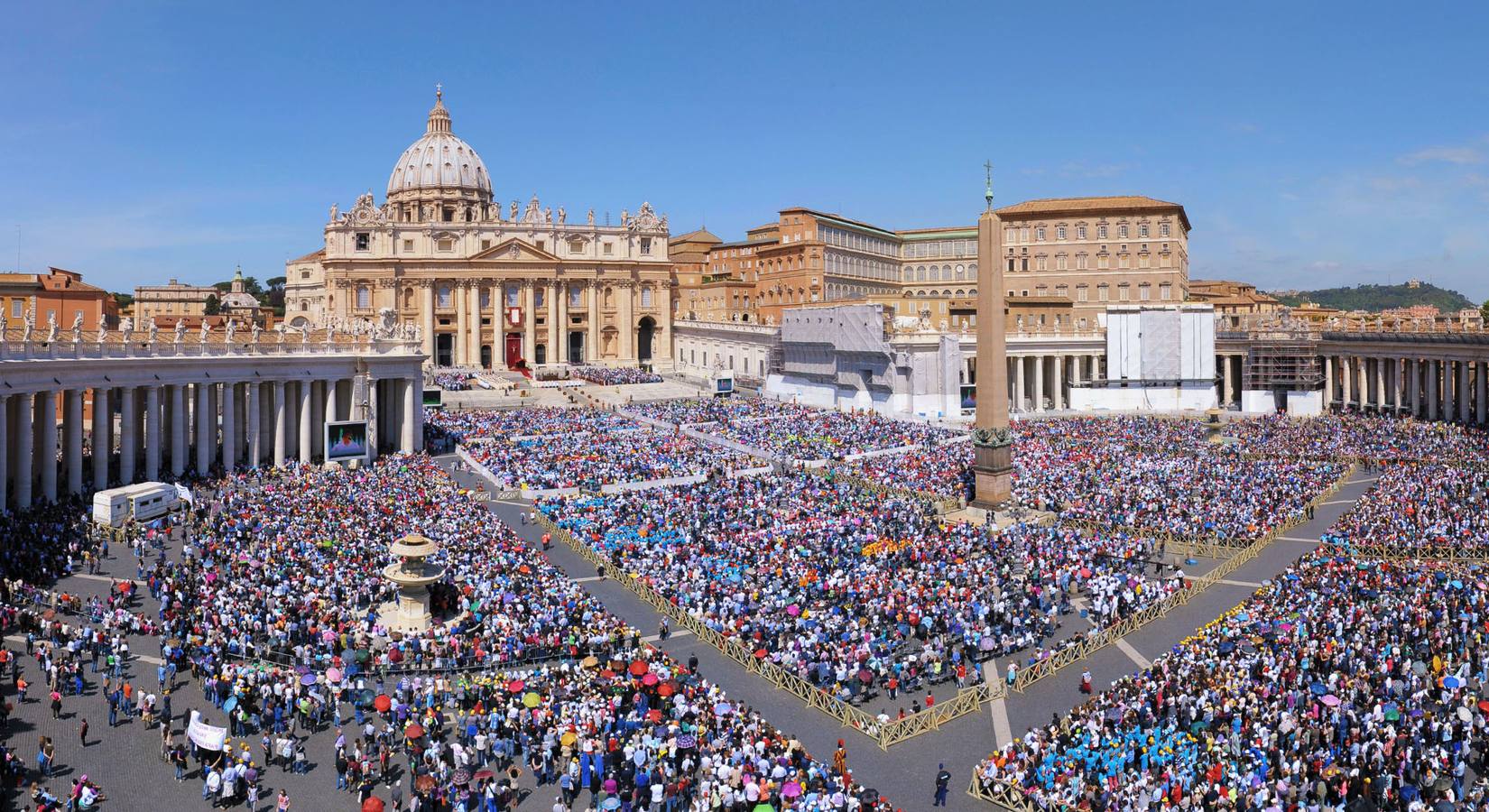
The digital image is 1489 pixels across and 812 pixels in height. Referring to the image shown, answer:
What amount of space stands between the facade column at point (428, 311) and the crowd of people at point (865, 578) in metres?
71.1

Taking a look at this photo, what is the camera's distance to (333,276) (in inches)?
4026

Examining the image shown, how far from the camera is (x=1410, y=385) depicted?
210ft

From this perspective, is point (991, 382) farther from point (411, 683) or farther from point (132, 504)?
point (132, 504)

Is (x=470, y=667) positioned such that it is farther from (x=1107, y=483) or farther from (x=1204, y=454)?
(x=1204, y=454)

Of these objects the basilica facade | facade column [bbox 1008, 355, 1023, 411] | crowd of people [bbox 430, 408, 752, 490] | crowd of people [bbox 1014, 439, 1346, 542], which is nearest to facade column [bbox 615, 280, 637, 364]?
the basilica facade

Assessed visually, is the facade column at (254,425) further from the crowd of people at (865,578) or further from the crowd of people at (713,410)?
the crowd of people at (713,410)

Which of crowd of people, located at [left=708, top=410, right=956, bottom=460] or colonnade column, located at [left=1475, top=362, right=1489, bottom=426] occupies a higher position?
colonnade column, located at [left=1475, top=362, right=1489, bottom=426]

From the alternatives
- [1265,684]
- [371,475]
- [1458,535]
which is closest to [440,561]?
[371,475]

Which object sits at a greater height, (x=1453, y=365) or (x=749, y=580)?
(x=1453, y=365)

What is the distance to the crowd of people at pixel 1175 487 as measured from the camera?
112ft

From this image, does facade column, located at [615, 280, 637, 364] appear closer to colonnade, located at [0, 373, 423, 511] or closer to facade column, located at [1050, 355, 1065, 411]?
facade column, located at [1050, 355, 1065, 411]

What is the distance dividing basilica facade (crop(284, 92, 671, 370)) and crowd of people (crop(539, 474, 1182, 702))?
68913 millimetres

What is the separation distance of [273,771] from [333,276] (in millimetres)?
92130

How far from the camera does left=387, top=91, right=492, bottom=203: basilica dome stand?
13112cm
